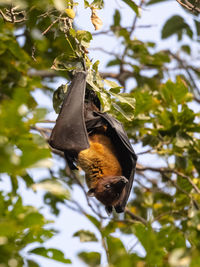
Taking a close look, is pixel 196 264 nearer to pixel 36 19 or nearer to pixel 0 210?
pixel 0 210

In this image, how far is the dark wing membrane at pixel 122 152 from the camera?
4.75 metres

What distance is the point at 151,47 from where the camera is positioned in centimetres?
890

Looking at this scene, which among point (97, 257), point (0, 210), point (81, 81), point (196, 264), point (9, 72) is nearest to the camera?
point (196, 264)

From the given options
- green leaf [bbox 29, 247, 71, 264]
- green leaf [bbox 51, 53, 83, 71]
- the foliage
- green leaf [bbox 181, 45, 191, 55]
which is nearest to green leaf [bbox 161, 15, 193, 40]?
the foliage

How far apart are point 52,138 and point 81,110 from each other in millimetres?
422

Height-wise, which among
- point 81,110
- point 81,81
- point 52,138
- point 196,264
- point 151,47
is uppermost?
point 196,264

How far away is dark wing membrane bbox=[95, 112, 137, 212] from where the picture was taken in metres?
4.75

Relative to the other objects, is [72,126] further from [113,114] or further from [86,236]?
[86,236]

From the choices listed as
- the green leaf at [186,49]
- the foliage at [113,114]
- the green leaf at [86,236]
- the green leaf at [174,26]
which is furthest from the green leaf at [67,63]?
the green leaf at [186,49]

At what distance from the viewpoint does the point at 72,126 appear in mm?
4578

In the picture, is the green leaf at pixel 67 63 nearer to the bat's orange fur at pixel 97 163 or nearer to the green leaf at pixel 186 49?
the bat's orange fur at pixel 97 163

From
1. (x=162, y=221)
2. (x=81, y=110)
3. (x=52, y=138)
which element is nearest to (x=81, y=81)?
(x=81, y=110)

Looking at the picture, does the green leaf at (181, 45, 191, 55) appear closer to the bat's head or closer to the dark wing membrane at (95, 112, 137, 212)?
the dark wing membrane at (95, 112, 137, 212)

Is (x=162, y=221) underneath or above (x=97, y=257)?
underneath
